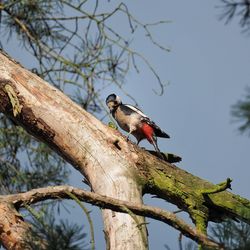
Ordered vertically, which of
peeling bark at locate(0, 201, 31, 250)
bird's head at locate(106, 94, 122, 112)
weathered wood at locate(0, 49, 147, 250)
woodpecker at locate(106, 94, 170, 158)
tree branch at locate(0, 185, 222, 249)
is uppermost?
bird's head at locate(106, 94, 122, 112)

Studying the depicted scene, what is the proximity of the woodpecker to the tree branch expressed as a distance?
1.27 metres

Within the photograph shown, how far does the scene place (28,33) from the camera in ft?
13.8

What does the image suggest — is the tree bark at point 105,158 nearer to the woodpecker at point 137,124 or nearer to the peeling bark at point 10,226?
the woodpecker at point 137,124

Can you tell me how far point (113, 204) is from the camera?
179 cm

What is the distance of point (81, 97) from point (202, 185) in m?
1.43

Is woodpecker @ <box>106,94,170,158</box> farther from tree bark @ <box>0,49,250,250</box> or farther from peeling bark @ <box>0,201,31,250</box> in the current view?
peeling bark @ <box>0,201,31,250</box>

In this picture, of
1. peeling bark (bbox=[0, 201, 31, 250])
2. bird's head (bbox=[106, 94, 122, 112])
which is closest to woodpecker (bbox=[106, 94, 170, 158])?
bird's head (bbox=[106, 94, 122, 112])

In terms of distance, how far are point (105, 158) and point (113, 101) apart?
1395mm

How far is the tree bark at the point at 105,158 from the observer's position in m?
2.78

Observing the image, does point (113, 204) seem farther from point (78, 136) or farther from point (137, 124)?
point (137, 124)

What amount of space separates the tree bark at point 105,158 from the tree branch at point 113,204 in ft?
1.85

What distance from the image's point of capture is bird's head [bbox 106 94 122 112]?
414 centimetres

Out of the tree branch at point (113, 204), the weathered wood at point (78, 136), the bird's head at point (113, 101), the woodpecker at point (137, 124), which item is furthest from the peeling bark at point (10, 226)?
the bird's head at point (113, 101)

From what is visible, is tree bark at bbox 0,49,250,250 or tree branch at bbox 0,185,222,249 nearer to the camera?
tree branch at bbox 0,185,222,249
